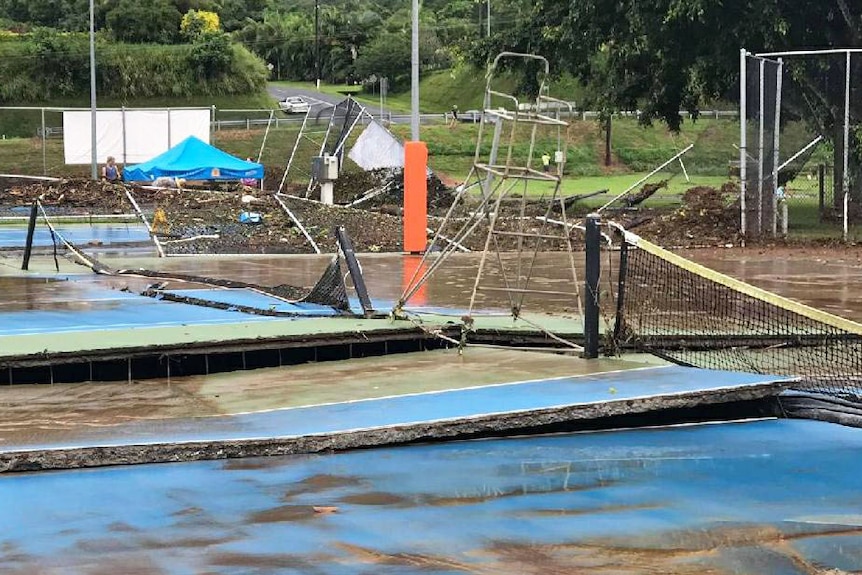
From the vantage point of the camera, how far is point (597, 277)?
32.4 ft

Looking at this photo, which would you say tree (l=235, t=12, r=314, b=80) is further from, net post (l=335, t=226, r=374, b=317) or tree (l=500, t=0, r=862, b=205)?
net post (l=335, t=226, r=374, b=317)

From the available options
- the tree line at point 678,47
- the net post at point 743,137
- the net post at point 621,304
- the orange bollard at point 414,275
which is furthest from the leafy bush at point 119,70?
the net post at point 621,304

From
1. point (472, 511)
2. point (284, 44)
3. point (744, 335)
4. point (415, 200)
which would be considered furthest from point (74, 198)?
point (284, 44)

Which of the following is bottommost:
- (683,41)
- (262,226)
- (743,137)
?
(262,226)

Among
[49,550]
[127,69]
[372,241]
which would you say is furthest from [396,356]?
[127,69]

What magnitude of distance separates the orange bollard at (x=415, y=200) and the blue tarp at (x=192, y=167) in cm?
1524

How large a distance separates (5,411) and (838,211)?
18998mm

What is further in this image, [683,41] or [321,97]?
[321,97]

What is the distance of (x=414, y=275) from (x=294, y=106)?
62.1 m

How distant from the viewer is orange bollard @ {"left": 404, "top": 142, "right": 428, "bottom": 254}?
21719mm

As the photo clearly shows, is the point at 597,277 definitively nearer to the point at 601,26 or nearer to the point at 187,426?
the point at 187,426

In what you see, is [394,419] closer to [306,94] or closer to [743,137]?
[743,137]

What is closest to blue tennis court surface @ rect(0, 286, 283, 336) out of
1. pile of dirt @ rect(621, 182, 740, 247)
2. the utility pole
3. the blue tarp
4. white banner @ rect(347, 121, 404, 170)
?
pile of dirt @ rect(621, 182, 740, 247)

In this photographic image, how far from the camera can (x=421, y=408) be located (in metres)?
8.32
